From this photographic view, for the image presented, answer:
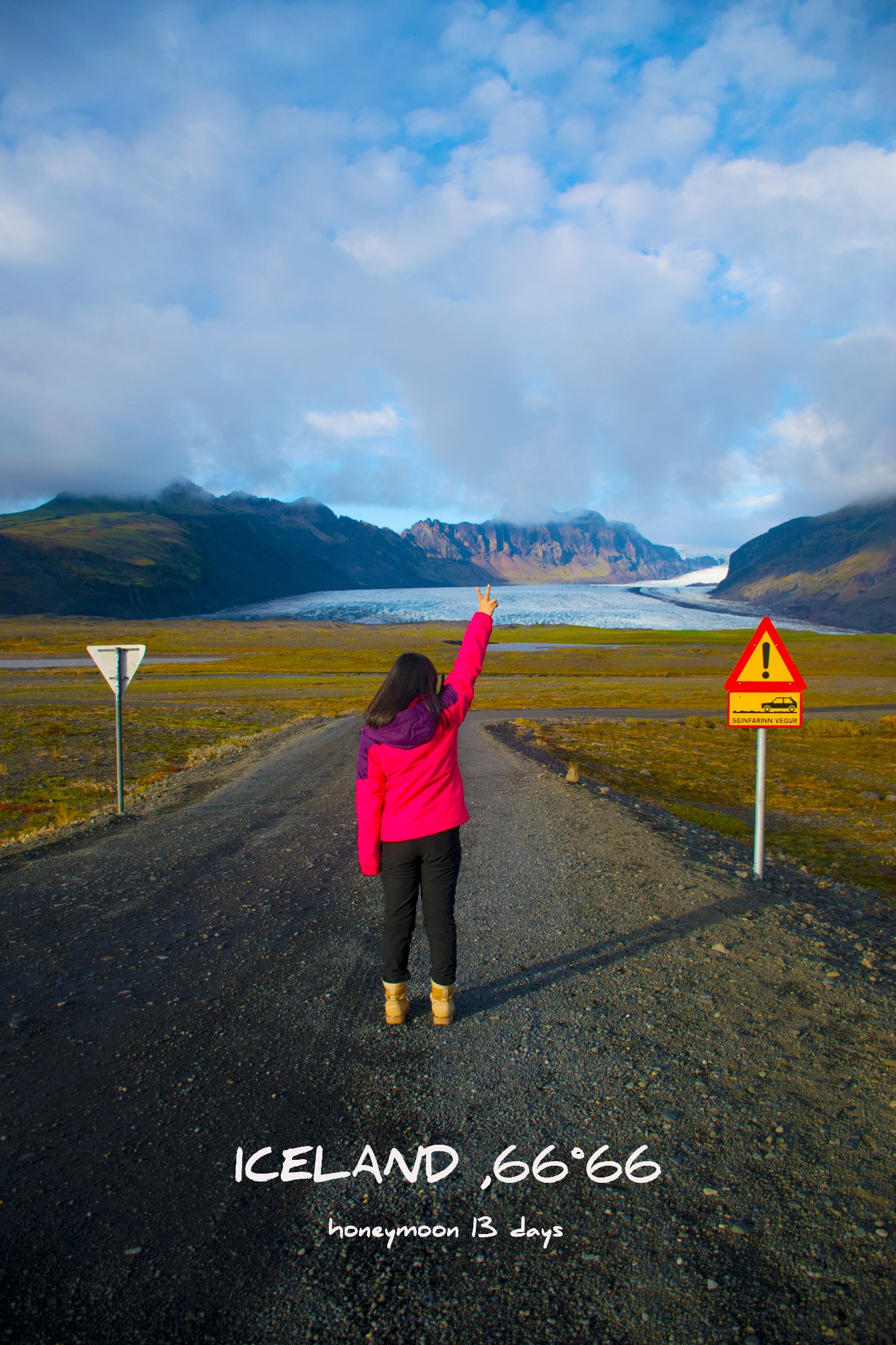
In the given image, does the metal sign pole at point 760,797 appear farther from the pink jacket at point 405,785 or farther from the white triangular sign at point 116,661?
the white triangular sign at point 116,661

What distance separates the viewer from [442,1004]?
5.28 m

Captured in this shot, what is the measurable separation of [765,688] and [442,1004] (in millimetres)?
5995

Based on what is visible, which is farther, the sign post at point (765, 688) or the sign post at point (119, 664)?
the sign post at point (119, 664)

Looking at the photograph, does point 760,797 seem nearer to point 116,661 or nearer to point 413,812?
point 413,812

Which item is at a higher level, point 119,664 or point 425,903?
point 119,664

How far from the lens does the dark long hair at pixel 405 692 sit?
16.4ft

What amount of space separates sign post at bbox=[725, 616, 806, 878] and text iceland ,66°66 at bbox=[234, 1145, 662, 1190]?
19.0 feet

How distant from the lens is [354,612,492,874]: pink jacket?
510cm

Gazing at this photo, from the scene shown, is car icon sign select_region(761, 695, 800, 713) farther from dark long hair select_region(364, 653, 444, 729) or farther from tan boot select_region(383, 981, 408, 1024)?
tan boot select_region(383, 981, 408, 1024)

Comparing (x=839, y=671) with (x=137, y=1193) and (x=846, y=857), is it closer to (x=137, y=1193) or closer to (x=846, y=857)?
(x=846, y=857)

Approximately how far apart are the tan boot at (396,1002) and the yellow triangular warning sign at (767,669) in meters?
5.73

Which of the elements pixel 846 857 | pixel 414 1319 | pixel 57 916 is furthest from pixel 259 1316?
pixel 846 857

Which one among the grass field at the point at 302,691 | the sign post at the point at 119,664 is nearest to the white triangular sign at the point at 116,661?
the sign post at the point at 119,664

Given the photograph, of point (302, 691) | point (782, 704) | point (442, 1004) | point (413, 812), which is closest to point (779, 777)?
point (782, 704)
